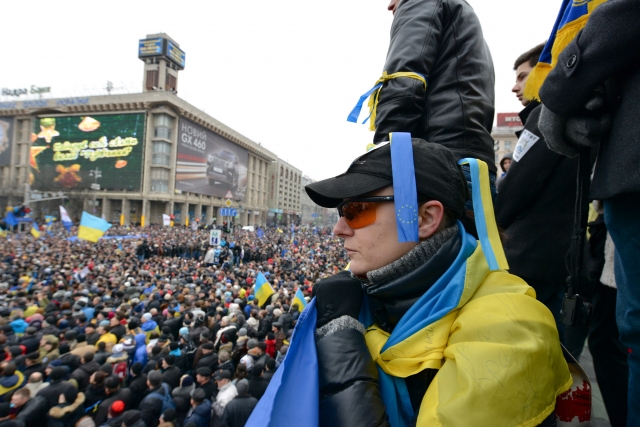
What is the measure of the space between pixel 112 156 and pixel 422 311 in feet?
218

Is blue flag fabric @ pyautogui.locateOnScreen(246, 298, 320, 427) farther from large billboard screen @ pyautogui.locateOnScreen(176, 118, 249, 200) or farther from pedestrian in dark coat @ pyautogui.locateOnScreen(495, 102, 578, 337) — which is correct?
large billboard screen @ pyautogui.locateOnScreen(176, 118, 249, 200)

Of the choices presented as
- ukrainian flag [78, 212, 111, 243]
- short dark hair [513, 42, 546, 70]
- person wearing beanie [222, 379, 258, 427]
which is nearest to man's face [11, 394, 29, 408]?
person wearing beanie [222, 379, 258, 427]

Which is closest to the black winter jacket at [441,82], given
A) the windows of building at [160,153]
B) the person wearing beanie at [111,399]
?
the person wearing beanie at [111,399]

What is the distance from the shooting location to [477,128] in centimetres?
209

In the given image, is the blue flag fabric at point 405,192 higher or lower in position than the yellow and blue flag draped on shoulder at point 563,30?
lower

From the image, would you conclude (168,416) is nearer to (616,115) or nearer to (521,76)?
(616,115)

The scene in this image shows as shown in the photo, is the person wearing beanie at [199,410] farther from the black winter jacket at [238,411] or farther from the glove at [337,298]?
the glove at [337,298]

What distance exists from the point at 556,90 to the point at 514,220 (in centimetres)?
137

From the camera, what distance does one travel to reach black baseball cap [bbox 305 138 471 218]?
4.47 ft

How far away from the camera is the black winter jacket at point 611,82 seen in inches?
44.6

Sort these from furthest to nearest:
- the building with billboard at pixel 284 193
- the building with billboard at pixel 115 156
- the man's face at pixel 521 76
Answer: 1. the building with billboard at pixel 284 193
2. the building with billboard at pixel 115 156
3. the man's face at pixel 521 76

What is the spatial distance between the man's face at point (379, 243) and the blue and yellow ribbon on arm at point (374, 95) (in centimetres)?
91

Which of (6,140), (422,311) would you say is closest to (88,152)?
(6,140)

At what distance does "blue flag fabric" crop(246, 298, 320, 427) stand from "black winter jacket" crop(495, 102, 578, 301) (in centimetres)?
156
